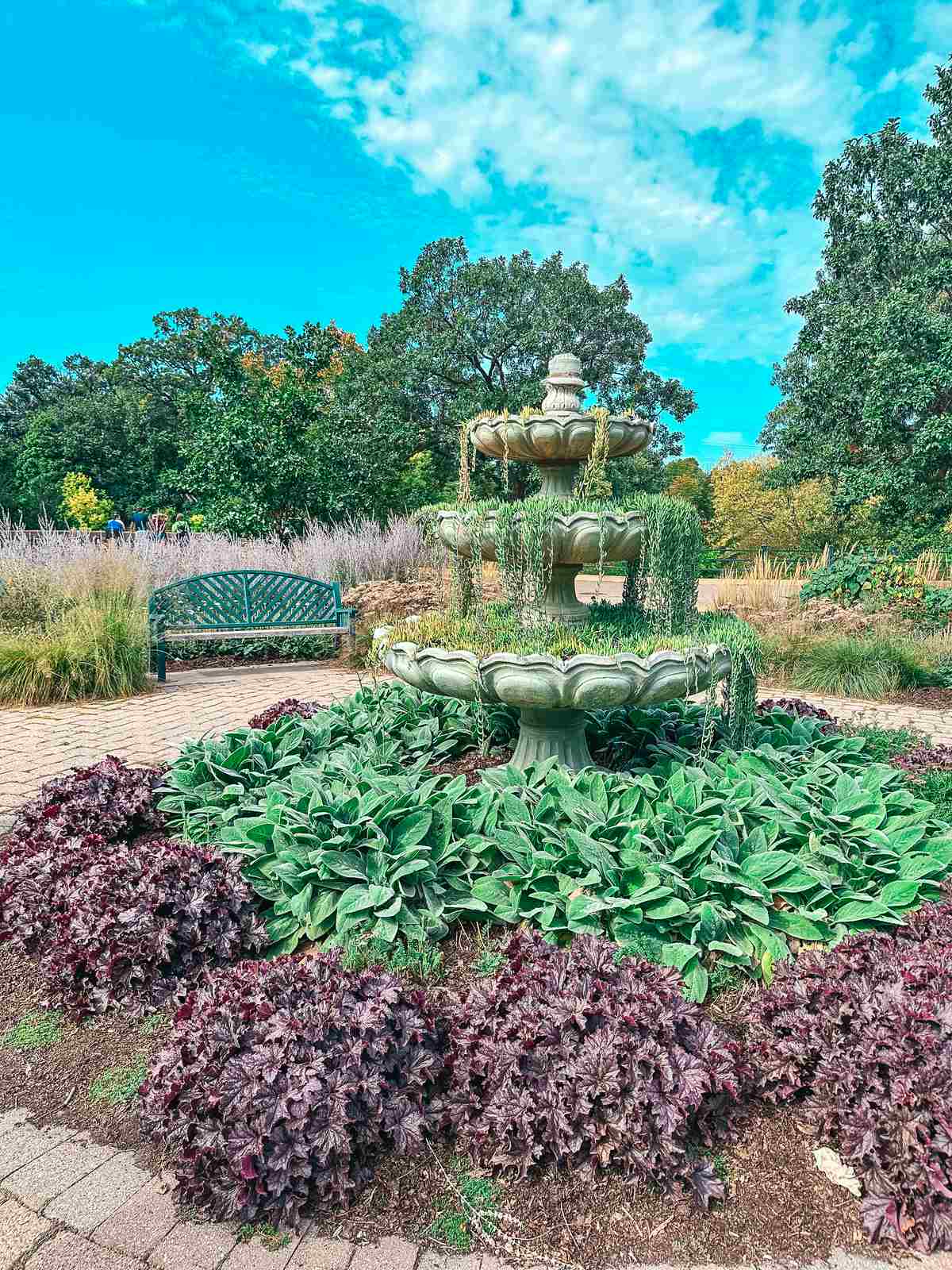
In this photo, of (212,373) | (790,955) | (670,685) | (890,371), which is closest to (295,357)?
(212,373)

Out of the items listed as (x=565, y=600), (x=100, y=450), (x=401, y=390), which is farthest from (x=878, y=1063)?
(x=100, y=450)

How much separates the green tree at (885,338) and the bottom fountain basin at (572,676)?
1142 centimetres

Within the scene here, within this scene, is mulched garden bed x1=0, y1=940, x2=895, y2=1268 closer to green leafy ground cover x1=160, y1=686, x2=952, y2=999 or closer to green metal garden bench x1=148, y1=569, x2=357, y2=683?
green leafy ground cover x1=160, y1=686, x2=952, y2=999

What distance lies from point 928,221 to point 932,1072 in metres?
18.3

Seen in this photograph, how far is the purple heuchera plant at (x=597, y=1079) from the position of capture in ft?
5.14

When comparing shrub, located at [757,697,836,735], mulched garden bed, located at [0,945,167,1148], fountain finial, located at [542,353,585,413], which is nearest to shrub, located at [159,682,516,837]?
mulched garden bed, located at [0,945,167,1148]

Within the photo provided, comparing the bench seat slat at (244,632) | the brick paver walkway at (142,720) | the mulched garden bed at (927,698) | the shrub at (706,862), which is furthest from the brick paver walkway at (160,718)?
the shrub at (706,862)

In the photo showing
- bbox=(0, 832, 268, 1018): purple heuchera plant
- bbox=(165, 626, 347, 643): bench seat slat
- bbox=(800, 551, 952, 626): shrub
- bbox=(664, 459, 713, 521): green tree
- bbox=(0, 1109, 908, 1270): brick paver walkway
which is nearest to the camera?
Result: bbox=(0, 1109, 908, 1270): brick paver walkway

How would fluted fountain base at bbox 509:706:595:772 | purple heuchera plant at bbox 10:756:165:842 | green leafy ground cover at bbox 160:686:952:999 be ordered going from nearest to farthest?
A: green leafy ground cover at bbox 160:686:952:999 → purple heuchera plant at bbox 10:756:165:842 → fluted fountain base at bbox 509:706:595:772

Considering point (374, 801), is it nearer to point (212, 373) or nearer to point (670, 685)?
point (670, 685)

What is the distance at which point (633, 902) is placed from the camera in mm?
2287

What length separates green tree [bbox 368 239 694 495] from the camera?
18281mm

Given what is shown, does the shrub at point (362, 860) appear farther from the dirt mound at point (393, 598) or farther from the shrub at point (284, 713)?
the dirt mound at point (393, 598)

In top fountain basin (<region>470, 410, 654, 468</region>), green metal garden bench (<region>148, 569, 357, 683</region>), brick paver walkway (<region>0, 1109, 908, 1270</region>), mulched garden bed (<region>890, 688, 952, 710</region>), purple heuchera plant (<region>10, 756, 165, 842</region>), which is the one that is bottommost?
mulched garden bed (<region>890, 688, 952, 710</region>)
